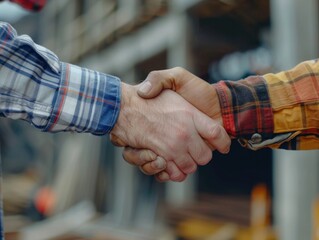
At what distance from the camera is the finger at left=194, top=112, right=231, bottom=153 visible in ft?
6.93

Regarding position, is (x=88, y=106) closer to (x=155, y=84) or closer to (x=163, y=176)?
(x=155, y=84)

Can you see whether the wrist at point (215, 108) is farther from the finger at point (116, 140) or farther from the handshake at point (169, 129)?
the finger at point (116, 140)

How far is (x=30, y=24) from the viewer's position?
1755 cm

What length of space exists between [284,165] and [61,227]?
265 centimetres

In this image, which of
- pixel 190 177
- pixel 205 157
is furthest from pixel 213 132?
pixel 190 177

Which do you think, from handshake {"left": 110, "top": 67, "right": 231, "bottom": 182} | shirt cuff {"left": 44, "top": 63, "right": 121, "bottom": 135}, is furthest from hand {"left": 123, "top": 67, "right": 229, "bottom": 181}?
shirt cuff {"left": 44, "top": 63, "right": 121, "bottom": 135}

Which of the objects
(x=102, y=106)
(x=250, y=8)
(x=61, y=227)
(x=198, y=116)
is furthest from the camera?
(x=250, y=8)

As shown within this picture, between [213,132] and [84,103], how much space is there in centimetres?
47

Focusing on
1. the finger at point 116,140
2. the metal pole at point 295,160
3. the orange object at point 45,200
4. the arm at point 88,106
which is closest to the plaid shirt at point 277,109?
the arm at point 88,106

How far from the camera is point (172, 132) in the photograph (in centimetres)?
216

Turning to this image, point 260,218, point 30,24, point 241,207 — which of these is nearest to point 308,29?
point 260,218

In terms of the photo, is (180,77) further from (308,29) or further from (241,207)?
(241,207)

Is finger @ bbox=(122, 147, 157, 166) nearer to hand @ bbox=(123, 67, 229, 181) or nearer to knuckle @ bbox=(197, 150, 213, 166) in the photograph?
hand @ bbox=(123, 67, 229, 181)

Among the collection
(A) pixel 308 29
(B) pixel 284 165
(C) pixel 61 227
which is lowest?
(C) pixel 61 227
